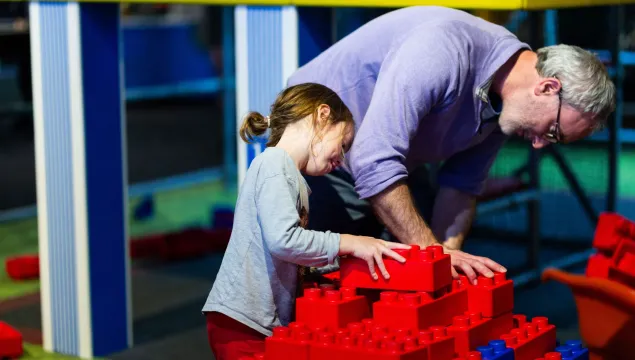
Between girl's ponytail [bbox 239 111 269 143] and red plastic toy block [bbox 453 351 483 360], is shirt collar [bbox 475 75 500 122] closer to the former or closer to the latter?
girl's ponytail [bbox 239 111 269 143]

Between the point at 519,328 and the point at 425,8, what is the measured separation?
1.21 metres

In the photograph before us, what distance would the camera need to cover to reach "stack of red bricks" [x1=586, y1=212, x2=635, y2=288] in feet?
11.9

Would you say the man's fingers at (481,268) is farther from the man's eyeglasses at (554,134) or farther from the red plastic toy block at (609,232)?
the red plastic toy block at (609,232)

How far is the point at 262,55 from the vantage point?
427cm

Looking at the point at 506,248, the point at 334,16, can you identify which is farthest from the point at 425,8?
the point at 506,248

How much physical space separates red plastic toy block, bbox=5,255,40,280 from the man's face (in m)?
3.82

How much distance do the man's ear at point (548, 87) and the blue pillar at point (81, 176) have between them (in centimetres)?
215

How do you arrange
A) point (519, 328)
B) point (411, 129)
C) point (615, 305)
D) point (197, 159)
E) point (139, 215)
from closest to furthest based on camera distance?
point (519, 328) < point (411, 129) < point (615, 305) < point (139, 215) < point (197, 159)

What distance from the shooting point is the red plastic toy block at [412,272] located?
9.21 ft

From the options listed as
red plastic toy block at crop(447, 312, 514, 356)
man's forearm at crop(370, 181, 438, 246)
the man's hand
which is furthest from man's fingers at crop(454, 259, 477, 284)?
man's forearm at crop(370, 181, 438, 246)

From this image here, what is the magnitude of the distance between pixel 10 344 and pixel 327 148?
2376 mm

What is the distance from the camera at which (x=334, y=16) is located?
430 centimetres

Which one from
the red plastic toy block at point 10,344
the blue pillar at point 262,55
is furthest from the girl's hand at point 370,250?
the red plastic toy block at point 10,344

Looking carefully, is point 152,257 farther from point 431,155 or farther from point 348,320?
point 348,320
